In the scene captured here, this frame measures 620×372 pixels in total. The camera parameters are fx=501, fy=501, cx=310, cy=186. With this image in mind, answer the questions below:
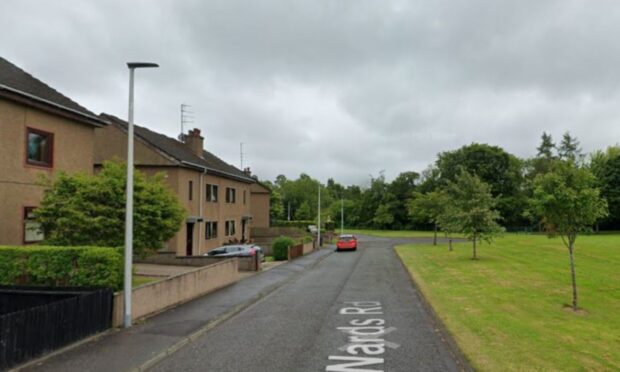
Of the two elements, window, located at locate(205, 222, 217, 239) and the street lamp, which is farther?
window, located at locate(205, 222, 217, 239)

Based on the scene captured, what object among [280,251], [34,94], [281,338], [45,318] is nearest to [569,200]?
[281,338]

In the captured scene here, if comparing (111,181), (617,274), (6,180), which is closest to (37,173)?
(6,180)

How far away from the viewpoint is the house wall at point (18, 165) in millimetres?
17156

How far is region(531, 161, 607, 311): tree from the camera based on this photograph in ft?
48.3

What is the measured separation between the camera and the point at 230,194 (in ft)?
141

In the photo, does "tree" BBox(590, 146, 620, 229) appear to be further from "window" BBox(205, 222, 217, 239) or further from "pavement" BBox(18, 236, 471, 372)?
"pavement" BBox(18, 236, 471, 372)

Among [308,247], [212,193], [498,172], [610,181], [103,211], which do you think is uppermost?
[498,172]

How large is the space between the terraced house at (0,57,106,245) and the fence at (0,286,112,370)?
6.41 meters

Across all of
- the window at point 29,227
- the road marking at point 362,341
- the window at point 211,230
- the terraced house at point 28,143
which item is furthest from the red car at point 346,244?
the road marking at point 362,341

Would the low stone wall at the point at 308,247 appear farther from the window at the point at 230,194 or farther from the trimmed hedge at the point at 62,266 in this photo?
the trimmed hedge at the point at 62,266

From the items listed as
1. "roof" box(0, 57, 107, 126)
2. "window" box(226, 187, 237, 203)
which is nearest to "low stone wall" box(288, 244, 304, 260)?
"window" box(226, 187, 237, 203)

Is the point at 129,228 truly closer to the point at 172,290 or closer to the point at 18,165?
the point at 172,290

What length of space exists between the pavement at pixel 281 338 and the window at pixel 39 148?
27.0 ft

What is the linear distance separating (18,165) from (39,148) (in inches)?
54.8
